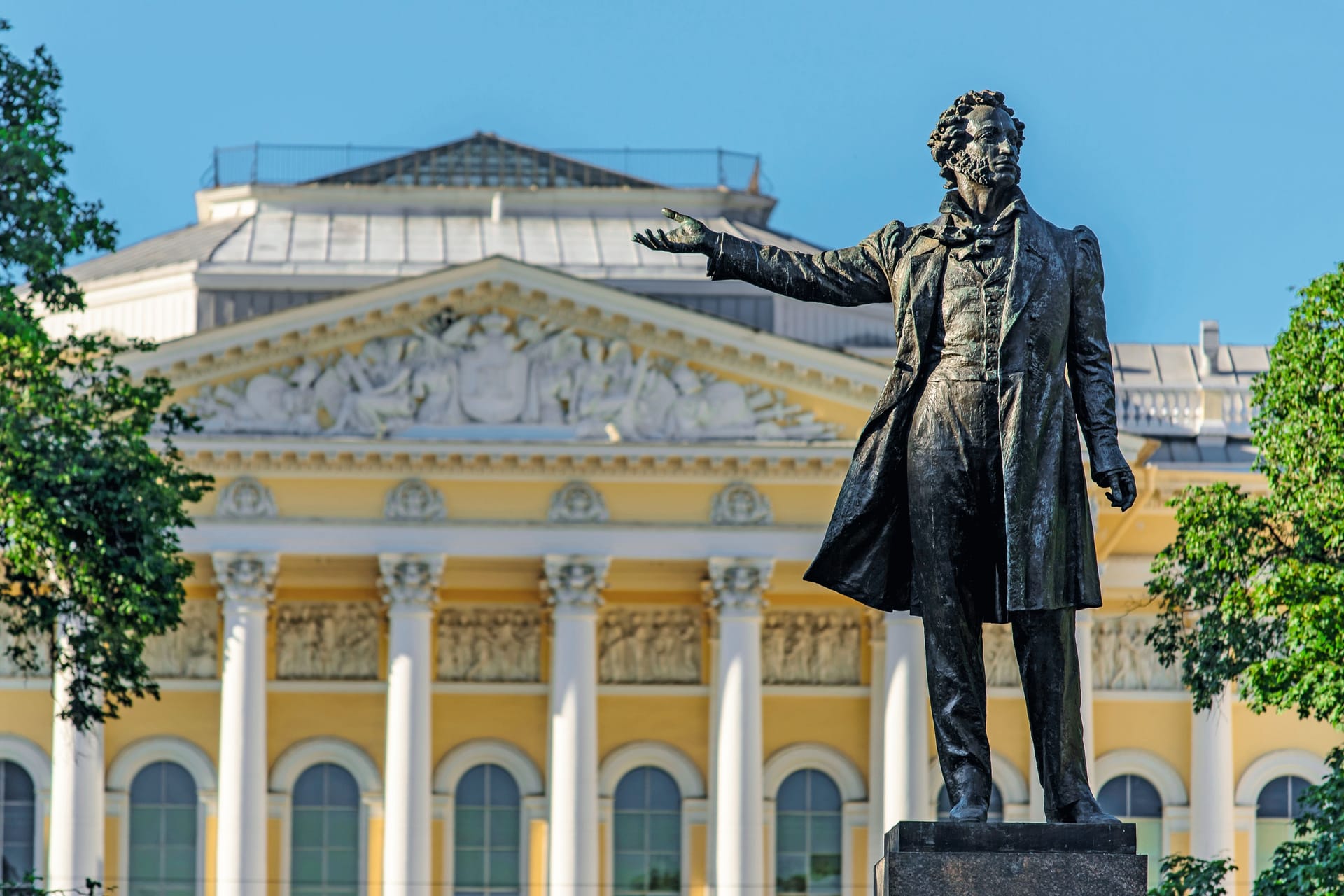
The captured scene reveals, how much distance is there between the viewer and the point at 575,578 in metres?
45.0

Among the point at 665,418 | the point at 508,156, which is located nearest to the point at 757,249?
the point at 665,418

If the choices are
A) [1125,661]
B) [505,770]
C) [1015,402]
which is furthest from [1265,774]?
[1015,402]

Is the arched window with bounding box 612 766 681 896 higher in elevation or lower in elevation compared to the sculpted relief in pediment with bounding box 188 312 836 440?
lower

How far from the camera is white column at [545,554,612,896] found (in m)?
44.0

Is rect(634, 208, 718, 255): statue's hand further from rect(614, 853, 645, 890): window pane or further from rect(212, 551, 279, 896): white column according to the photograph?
rect(614, 853, 645, 890): window pane

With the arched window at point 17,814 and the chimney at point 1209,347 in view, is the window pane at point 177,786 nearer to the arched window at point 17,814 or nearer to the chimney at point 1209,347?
the arched window at point 17,814

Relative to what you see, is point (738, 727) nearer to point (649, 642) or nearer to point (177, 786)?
point (649, 642)

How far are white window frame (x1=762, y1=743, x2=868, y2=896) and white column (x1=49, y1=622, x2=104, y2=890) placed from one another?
11094mm

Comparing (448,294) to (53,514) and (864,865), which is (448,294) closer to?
(864,865)

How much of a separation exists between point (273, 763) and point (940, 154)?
38640mm

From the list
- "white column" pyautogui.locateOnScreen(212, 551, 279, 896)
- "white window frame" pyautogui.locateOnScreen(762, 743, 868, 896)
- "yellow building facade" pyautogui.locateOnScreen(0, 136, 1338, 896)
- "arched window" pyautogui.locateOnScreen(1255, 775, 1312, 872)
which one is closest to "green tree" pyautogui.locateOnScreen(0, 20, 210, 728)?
"yellow building facade" pyautogui.locateOnScreen(0, 136, 1338, 896)

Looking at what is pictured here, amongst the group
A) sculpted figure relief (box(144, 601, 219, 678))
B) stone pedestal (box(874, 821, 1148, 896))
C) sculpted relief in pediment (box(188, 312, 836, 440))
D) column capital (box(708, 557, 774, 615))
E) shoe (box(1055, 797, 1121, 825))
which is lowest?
stone pedestal (box(874, 821, 1148, 896))

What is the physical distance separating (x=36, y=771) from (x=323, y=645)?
5.13 meters

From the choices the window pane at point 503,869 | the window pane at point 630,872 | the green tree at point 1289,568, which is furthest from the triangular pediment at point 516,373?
the green tree at point 1289,568
